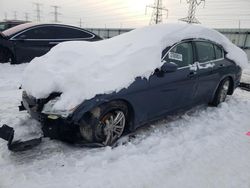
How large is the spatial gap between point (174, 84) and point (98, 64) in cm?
137

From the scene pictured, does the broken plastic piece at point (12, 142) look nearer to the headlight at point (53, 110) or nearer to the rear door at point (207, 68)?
the headlight at point (53, 110)

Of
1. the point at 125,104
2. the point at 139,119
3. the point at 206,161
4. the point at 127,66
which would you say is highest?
the point at 127,66

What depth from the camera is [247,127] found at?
4.61 metres

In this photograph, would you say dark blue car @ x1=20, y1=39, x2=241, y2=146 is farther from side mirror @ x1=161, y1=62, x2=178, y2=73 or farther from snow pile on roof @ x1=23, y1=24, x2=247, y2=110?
snow pile on roof @ x1=23, y1=24, x2=247, y2=110

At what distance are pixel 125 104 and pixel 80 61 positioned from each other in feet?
3.04

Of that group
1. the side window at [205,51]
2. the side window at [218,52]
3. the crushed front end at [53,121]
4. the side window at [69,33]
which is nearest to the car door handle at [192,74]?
the side window at [205,51]

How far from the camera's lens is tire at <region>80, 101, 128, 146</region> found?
3.26 meters

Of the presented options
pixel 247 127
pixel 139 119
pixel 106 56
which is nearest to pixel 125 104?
pixel 139 119

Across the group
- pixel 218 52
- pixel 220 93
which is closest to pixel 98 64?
pixel 218 52

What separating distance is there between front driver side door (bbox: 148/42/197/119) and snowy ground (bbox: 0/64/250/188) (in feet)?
1.30

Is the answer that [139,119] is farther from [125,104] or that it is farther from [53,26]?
[53,26]

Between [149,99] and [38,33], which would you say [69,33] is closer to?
[38,33]

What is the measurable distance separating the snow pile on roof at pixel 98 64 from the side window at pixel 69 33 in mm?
4112

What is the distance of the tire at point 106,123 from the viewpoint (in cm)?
326
